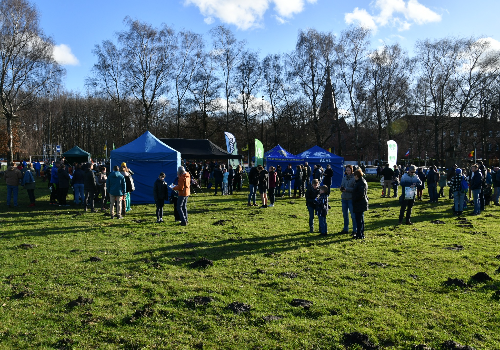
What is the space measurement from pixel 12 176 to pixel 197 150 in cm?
1190

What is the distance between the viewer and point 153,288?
5375mm

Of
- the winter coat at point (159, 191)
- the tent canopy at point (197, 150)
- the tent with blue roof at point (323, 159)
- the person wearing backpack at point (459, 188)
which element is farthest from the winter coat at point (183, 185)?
the tent with blue roof at point (323, 159)

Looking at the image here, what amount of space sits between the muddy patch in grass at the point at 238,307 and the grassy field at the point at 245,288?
3 cm

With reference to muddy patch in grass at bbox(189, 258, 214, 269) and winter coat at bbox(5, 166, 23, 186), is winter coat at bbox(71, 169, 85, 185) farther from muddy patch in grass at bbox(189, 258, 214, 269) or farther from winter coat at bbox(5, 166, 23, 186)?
muddy patch in grass at bbox(189, 258, 214, 269)

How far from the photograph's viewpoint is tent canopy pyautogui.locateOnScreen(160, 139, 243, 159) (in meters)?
23.1

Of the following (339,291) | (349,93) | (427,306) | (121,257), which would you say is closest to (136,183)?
(121,257)

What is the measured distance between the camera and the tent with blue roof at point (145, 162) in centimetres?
1474

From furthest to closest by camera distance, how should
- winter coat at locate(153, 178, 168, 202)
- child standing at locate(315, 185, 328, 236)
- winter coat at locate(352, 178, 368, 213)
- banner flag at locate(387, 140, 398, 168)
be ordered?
banner flag at locate(387, 140, 398, 168), winter coat at locate(153, 178, 168, 202), child standing at locate(315, 185, 328, 236), winter coat at locate(352, 178, 368, 213)

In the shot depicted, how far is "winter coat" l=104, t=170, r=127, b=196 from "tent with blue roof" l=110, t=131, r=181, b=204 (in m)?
3.77

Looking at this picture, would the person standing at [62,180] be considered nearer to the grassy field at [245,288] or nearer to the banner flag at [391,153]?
the grassy field at [245,288]

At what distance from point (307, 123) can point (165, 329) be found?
39838 millimetres

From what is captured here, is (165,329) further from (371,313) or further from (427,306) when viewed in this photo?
(427,306)

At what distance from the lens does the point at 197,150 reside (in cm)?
2391

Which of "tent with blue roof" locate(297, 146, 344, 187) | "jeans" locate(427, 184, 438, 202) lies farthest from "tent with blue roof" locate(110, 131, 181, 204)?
"jeans" locate(427, 184, 438, 202)
